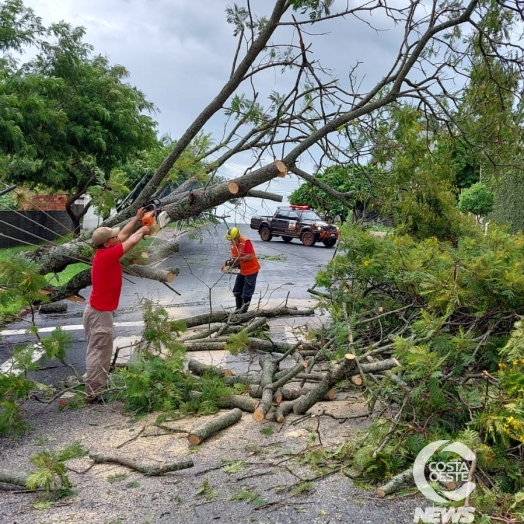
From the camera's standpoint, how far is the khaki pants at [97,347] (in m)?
5.66

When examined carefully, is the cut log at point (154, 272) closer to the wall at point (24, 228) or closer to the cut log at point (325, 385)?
the cut log at point (325, 385)

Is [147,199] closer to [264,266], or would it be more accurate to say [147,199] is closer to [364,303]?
[364,303]

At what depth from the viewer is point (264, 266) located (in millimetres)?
17719

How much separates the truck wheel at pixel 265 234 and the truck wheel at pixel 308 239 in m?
2.18

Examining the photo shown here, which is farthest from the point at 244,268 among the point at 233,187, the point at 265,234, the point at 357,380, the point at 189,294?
the point at 265,234

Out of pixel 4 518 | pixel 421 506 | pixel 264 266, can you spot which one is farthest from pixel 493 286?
pixel 264 266

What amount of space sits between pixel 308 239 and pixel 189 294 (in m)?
13.4

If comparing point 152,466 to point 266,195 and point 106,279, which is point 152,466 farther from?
point 266,195

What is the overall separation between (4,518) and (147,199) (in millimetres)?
3484

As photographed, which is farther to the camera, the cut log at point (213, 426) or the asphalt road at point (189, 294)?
the asphalt road at point (189, 294)

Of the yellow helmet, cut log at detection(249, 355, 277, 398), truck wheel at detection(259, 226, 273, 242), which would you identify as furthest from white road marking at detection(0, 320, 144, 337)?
truck wheel at detection(259, 226, 273, 242)

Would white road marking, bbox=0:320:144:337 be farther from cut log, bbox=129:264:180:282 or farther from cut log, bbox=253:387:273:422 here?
cut log, bbox=253:387:273:422

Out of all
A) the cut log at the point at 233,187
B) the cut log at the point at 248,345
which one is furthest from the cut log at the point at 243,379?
the cut log at the point at 233,187

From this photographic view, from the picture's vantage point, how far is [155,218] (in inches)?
209
